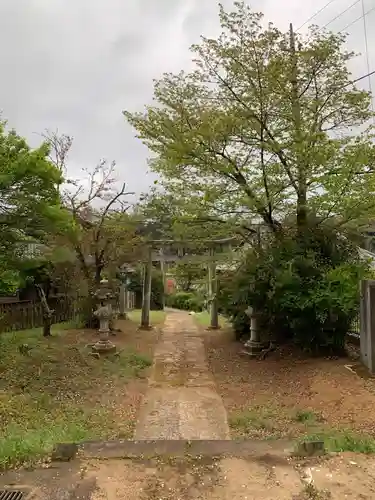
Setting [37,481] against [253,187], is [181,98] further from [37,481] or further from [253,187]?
[37,481]

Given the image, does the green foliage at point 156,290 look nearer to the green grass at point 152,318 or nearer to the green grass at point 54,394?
the green grass at point 152,318

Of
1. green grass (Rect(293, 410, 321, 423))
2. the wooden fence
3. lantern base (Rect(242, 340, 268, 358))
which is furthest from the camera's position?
the wooden fence

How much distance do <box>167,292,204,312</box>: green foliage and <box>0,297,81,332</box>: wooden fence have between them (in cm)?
1458

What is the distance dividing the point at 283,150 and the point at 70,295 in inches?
365

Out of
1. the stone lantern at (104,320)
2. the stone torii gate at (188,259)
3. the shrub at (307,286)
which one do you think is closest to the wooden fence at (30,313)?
the stone torii gate at (188,259)

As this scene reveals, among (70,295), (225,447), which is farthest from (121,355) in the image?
(225,447)

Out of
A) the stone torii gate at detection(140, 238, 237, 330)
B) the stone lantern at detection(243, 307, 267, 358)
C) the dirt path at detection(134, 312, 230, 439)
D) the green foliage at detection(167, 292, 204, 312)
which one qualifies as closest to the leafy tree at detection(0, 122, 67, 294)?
the dirt path at detection(134, 312, 230, 439)

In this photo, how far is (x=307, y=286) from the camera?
970 cm

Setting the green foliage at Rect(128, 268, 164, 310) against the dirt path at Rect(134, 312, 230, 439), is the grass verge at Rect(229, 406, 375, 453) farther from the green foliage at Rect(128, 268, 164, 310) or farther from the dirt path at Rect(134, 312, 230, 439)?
the green foliage at Rect(128, 268, 164, 310)

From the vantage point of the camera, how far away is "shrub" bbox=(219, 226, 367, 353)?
30.5ft

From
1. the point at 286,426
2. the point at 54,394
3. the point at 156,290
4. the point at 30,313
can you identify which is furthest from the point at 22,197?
the point at 156,290

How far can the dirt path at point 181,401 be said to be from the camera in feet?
21.4

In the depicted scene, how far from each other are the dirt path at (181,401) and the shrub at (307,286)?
2.18 metres

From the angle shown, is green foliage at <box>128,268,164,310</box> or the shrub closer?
the shrub
